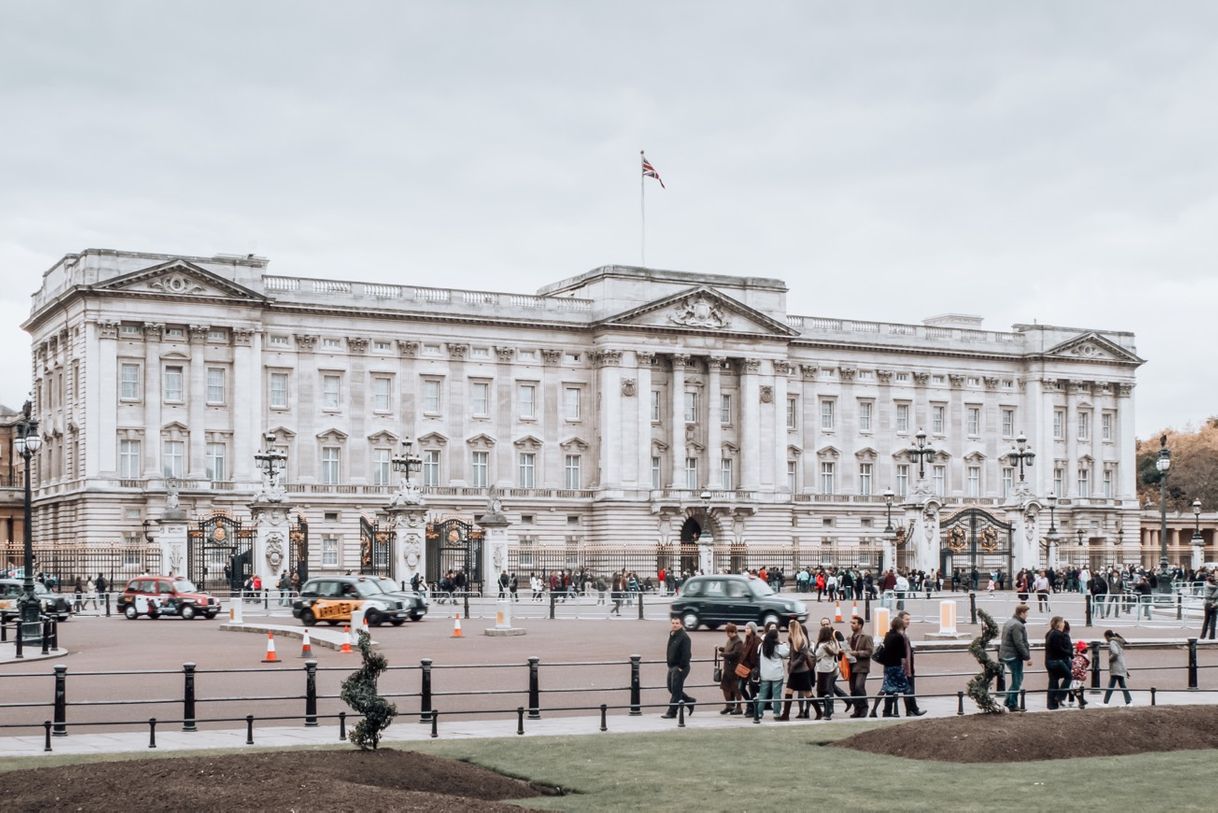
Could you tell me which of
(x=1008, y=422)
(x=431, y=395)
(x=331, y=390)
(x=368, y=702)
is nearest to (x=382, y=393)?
(x=431, y=395)

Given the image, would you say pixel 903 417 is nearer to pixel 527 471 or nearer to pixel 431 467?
pixel 527 471

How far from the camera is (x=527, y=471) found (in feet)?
302

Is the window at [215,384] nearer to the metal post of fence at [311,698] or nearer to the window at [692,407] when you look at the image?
the window at [692,407]

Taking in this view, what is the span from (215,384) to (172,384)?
6.78 ft

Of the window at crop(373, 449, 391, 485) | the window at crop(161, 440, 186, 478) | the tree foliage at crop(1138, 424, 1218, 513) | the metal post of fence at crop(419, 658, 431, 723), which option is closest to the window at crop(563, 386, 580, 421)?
the window at crop(373, 449, 391, 485)

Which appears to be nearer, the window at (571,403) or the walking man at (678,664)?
the walking man at (678,664)

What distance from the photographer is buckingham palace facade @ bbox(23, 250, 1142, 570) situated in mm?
81812

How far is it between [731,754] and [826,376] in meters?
81.5

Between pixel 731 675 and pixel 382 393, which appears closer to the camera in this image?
pixel 731 675

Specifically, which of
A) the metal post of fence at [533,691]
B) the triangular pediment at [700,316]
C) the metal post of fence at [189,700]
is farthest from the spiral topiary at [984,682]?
the triangular pediment at [700,316]

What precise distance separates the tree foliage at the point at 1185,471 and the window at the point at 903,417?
1758 inches

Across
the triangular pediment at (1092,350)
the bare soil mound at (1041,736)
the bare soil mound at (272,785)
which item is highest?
the triangular pediment at (1092,350)

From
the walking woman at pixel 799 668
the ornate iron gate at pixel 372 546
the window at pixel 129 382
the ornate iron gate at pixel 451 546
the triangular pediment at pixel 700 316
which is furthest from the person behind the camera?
the triangular pediment at pixel 700 316

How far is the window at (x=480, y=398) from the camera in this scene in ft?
Answer: 298
